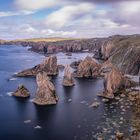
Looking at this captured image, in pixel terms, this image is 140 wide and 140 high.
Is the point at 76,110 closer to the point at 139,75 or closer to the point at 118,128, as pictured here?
the point at 118,128

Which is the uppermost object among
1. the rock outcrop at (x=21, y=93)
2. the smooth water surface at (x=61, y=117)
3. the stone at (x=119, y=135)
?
the rock outcrop at (x=21, y=93)

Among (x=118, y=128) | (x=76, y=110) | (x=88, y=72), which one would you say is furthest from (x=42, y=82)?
(x=88, y=72)

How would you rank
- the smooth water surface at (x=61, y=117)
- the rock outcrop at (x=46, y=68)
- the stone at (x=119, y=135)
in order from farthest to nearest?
the rock outcrop at (x=46, y=68)
the smooth water surface at (x=61, y=117)
the stone at (x=119, y=135)

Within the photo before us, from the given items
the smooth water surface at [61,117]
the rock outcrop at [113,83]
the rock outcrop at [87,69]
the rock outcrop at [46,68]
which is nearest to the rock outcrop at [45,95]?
the smooth water surface at [61,117]

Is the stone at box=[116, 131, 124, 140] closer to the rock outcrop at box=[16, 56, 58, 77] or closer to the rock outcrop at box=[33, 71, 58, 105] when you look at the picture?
the rock outcrop at box=[33, 71, 58, 105]

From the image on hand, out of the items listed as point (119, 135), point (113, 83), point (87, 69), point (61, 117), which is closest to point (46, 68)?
point (87, 69)

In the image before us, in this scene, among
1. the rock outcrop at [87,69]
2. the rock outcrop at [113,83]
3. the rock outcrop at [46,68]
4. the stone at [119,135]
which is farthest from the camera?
the rock outcrop at [46,68]

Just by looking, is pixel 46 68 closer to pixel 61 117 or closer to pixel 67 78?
pixel 67 78

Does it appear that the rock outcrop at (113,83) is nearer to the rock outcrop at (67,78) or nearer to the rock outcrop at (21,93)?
the rock outcrop at (67,78)
